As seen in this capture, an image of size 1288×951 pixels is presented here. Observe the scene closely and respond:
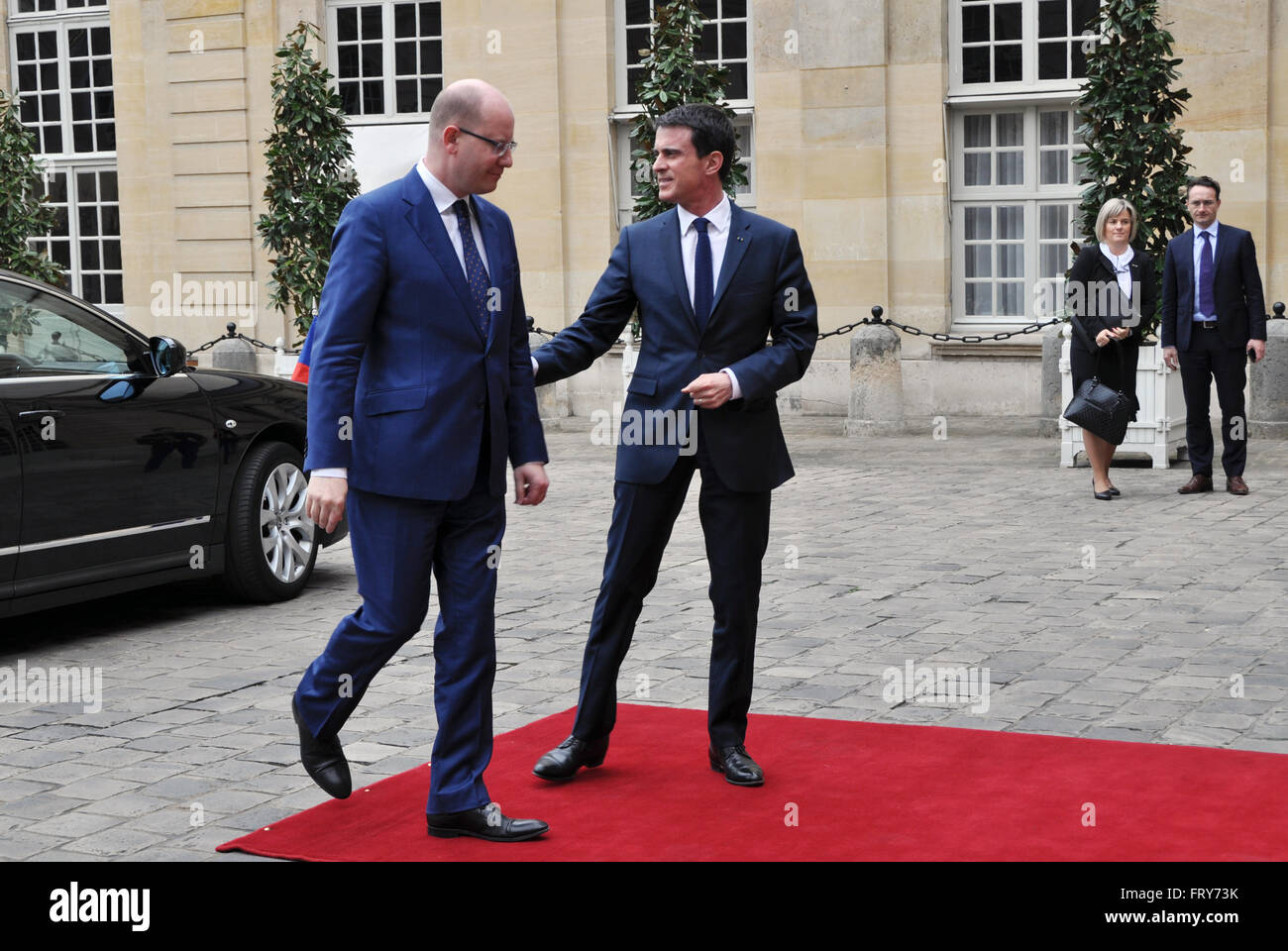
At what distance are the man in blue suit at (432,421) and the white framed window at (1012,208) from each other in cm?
1412

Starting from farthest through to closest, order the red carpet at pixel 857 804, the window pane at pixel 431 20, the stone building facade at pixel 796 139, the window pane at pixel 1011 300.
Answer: the window pane at pixel 431 20 → the window pane at pixel 1011 300 → the stone building facade at pixel 796 139 → the red carpet at pixel 857 804

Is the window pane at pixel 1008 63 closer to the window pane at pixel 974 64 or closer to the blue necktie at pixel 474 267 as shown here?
the window pane at pixel 974 64

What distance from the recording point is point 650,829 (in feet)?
15.8

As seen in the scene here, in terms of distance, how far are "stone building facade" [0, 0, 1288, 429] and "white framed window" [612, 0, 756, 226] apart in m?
0.04

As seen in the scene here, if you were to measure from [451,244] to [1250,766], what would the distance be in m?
2.80

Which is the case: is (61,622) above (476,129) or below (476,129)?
below

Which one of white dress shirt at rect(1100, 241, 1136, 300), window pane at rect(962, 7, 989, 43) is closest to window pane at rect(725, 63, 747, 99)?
window pane at rect(962, 7, 989, 43)

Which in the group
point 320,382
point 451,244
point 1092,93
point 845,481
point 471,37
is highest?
point 471,37

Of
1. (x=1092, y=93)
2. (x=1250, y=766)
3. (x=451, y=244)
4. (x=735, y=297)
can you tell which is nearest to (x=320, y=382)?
(x=451, y=244)

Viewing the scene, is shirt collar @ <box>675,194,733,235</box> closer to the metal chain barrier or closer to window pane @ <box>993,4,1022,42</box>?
the metal chain barrier

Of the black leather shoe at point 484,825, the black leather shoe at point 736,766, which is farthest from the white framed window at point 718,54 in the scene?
the black leather shoe at point 484,825

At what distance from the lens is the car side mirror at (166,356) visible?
25.8ft
